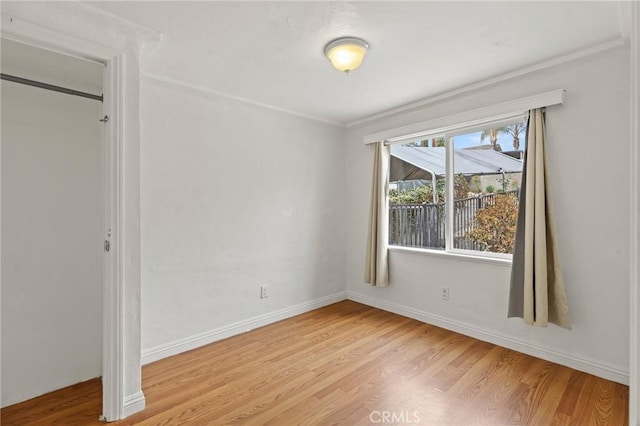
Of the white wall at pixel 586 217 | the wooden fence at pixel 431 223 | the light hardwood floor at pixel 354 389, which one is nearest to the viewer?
the light hardwood floor at pixel 354 389

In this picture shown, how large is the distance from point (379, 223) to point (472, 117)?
1.44m

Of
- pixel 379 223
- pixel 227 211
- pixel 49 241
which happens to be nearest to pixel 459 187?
pixel 379 223

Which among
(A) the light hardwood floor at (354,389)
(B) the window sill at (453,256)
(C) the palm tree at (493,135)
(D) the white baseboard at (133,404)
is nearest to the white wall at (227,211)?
(A) the light hardwood floor at (354,389)

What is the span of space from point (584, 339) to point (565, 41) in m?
2.13

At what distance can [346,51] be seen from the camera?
2.18 meters

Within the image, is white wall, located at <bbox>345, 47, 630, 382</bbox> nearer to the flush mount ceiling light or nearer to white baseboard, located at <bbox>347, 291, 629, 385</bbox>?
white baseboard, located at <bbox>347, 291, 629, 385</bbox>

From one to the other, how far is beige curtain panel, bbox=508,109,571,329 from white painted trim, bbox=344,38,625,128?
351 mm

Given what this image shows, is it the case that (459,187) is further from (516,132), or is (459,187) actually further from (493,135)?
(516,132)

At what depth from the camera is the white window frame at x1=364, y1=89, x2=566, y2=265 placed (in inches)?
103

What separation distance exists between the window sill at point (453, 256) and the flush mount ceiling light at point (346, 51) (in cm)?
203

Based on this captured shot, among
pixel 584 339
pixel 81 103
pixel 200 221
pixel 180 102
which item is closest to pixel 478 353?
pixel 584 339

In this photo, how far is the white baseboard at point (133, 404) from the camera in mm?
1985

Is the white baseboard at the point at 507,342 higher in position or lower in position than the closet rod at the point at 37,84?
lower

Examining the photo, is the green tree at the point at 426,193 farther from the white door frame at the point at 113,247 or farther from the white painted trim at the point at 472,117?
the white door frame at the point at 113,247
